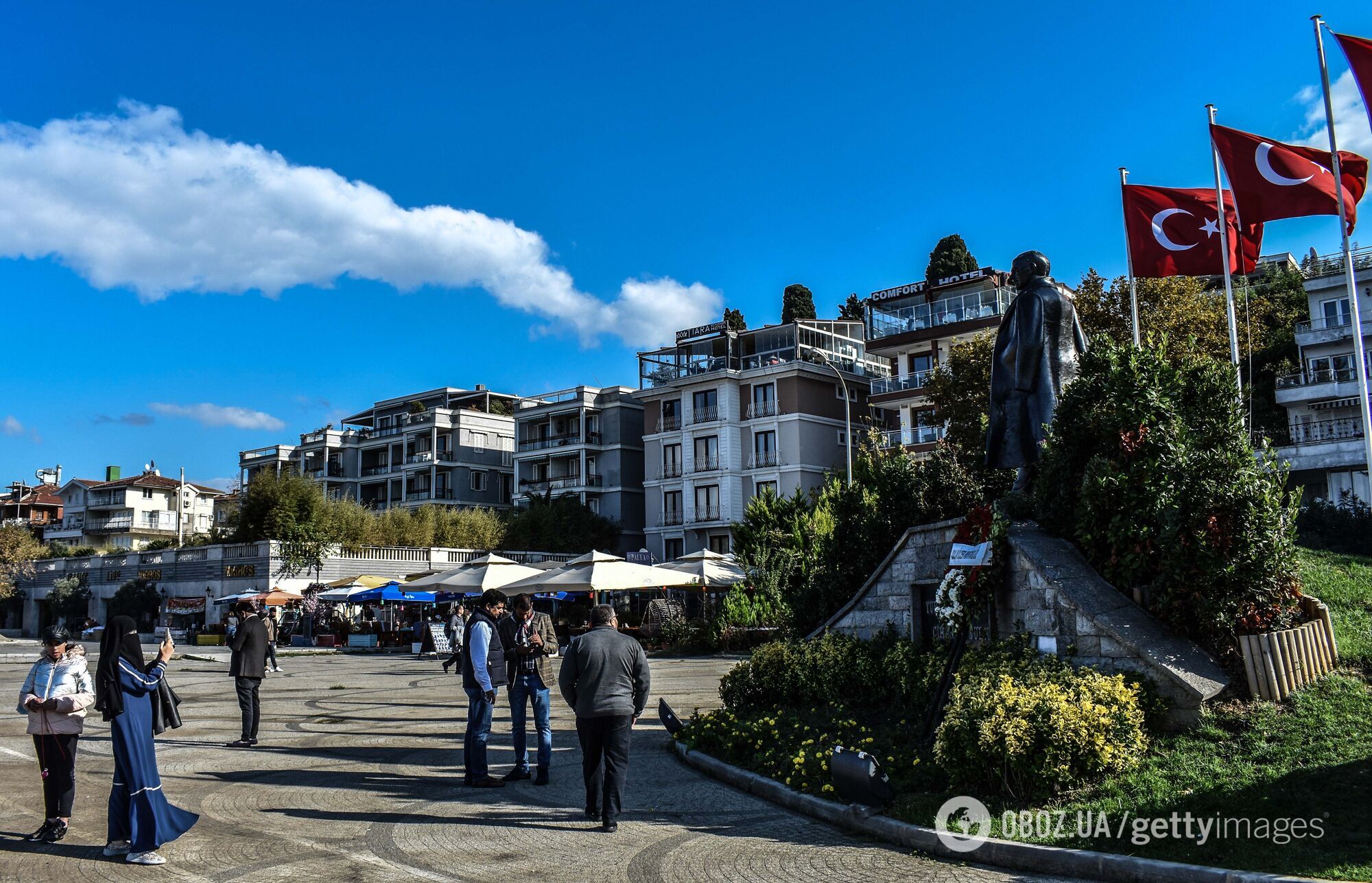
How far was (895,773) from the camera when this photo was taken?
8.75 meters

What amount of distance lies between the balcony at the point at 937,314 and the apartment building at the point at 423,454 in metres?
29.5

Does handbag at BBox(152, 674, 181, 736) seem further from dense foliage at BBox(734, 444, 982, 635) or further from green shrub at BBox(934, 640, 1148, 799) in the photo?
dense foliage at BBox(734, 444, 982, 635)

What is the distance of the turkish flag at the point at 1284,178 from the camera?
14758 millimetres

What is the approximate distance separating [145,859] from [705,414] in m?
51.0

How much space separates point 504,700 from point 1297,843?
1303 cm

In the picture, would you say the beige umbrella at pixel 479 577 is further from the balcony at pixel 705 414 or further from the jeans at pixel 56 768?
the balcony at pixel 705 414

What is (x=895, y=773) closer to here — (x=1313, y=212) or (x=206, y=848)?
(x=206, y=848)

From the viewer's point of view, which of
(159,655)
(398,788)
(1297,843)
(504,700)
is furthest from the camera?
(504,700)

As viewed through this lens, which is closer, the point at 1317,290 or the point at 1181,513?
the point at 1181,513

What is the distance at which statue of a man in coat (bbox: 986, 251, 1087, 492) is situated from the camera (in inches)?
478

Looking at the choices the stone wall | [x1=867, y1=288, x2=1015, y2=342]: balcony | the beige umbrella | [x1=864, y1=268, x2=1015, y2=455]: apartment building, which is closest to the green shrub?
the stone wall

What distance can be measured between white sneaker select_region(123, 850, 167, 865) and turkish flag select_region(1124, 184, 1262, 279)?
16782 mm

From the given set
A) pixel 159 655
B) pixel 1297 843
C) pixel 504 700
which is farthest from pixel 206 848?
pixel 504 700

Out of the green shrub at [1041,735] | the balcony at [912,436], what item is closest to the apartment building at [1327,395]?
the balcony at [912,436]
